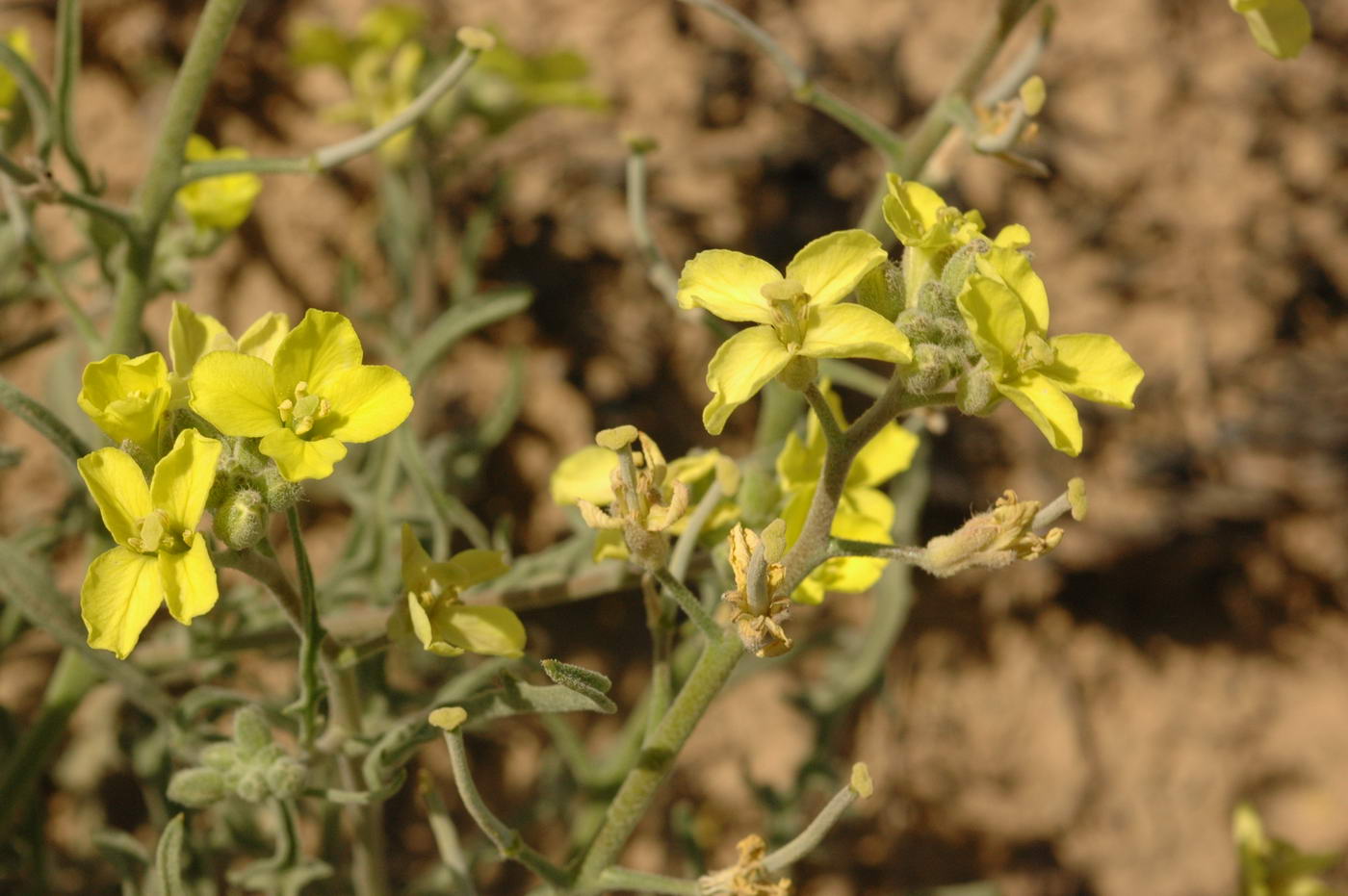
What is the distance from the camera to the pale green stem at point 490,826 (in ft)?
3.99

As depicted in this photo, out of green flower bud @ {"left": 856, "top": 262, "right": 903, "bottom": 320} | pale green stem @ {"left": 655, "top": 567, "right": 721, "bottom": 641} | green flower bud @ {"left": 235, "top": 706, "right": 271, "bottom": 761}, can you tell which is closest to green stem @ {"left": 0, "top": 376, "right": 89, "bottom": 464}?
green flower bud @ {"left": 235, "top": 706, "right": 271, "bottom": 761}

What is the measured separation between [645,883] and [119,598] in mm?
664

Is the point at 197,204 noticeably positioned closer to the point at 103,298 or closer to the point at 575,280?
the point at 103,298

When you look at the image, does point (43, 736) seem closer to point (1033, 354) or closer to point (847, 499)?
point (847, 499)

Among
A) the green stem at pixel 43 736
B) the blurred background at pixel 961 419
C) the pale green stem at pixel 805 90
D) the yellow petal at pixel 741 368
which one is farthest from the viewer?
the blurred background at pixel 961 419

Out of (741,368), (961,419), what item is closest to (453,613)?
(741,368)

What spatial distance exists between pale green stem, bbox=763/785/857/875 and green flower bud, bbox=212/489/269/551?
653 mm

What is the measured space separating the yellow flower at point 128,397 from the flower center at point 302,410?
0.38 feet

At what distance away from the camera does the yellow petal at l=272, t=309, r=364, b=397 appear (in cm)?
121

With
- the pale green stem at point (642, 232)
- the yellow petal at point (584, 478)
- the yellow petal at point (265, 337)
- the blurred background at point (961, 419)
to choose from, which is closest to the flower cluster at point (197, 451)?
the yellow petal at point (265, 337)

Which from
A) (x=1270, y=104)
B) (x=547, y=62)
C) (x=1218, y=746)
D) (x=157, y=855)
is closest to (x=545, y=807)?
(x=157, y=855)

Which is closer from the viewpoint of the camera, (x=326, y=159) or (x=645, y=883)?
(x=645, y=883)

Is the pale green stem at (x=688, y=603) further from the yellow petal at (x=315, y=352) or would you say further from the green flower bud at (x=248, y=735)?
the green flower bud at (x=248, y=735)

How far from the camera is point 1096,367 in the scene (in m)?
1.26
